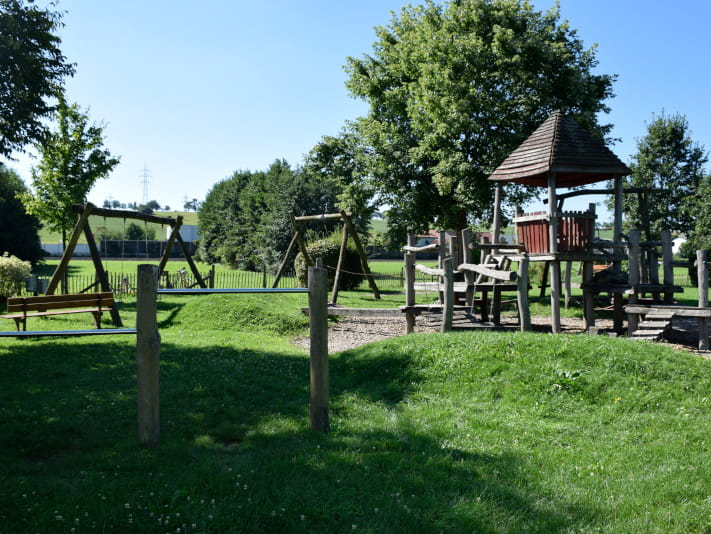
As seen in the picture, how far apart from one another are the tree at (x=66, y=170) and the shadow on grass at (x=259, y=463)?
19.2 meters

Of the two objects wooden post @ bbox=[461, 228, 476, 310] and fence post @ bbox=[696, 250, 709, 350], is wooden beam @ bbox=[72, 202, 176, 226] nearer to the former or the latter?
wooden post @ bbox=[461, 228, 476, 310]

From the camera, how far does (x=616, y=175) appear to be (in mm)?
13961

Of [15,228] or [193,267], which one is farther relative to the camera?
[15,228]

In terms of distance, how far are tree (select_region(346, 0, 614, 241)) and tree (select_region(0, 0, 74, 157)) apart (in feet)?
44.0

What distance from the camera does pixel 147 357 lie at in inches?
205

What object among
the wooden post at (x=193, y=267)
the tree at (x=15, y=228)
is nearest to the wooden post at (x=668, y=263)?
the wooden post at (x=193, y=267)

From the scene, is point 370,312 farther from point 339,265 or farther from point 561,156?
point 561,156

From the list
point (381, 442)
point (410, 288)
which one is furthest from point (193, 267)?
point (381, 442)

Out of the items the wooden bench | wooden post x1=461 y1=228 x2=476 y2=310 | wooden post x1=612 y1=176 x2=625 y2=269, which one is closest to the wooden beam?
the wooden bench

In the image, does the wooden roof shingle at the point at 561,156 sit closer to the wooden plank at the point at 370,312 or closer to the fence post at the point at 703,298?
the fence post at the point at 703,298

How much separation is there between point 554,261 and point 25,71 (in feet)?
47.8

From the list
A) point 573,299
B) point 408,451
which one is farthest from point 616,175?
point 408,451

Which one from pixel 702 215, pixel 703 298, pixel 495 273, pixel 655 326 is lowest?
pixel 655 326

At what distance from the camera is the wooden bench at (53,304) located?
11.8m
